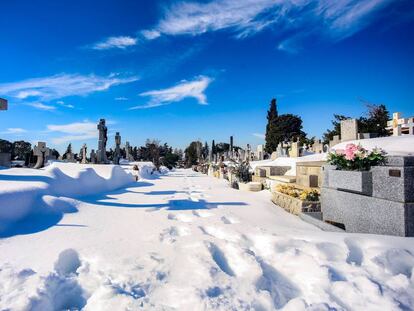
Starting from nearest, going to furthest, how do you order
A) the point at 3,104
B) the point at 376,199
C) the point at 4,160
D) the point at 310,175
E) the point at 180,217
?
the point at 376,199, the point at 180,217, the point at 3,104, the point at 310,175, the point at 4,160

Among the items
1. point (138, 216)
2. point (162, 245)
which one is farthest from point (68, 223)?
point (162, 245)

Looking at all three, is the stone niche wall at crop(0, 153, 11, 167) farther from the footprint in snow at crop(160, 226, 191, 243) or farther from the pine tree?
the pine tree

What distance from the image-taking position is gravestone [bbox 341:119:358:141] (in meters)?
10.8

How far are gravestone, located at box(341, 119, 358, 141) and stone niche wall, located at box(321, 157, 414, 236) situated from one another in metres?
7.22

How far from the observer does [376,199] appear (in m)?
3.71

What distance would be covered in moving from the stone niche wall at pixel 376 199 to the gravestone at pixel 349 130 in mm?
7218

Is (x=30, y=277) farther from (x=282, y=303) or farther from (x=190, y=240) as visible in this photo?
(x=282, y=303)

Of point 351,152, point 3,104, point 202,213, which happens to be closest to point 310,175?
point 351,152

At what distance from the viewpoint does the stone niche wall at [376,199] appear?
3346mm

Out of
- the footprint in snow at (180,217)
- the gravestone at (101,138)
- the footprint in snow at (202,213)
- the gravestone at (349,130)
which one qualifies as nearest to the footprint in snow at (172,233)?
the footprint in snow at (180,217)

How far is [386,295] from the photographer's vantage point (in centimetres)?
206

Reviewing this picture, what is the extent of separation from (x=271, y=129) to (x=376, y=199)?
4736 centimetres

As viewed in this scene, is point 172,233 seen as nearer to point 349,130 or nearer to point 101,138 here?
point 349,130

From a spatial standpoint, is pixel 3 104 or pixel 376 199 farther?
pixel 3 104
